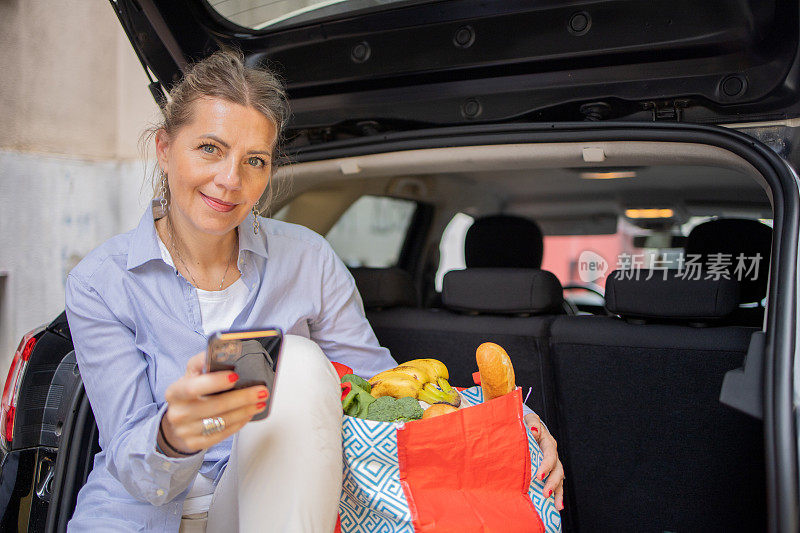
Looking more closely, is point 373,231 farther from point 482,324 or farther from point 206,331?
point 206,331

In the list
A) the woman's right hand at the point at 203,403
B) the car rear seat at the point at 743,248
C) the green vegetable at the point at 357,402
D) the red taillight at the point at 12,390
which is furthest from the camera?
the car rear seat at the point at 743,248

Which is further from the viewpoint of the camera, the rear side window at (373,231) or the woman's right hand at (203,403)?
the rear side window at (373,231)

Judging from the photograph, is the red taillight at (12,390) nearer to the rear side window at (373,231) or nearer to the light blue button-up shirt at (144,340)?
the light blue button-up shirt at (144,340)

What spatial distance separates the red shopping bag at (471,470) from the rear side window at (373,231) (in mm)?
1717

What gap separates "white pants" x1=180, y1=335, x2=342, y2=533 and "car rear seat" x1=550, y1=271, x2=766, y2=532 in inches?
31.7

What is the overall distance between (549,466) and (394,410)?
0.36 meters

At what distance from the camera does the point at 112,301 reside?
1.29m

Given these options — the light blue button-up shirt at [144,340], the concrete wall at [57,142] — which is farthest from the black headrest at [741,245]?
the concrete wall at [57,142]

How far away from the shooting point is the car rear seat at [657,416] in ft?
4.96

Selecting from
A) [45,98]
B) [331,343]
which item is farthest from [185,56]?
[45,98]

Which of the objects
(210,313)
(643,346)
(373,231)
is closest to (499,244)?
(373,231)

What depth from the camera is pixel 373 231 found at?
3.32 meters

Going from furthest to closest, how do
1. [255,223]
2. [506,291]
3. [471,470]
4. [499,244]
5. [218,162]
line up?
[499,244] < [506,291] < [255,223] < [218,162] < [471,470]

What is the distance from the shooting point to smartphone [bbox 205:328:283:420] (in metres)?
0.90
